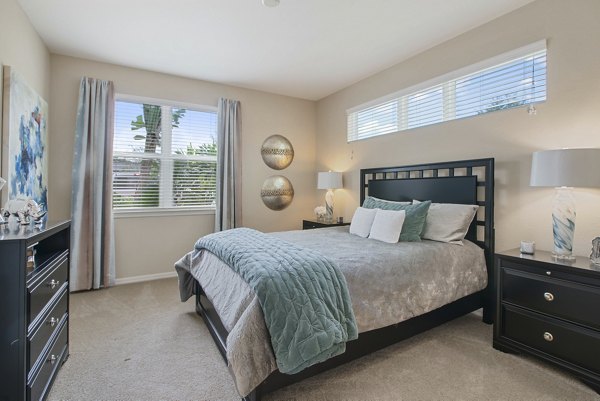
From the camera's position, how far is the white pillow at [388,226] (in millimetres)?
2658

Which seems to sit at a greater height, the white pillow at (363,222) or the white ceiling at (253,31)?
the white ceiling at (253,31)

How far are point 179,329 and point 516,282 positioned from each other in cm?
264

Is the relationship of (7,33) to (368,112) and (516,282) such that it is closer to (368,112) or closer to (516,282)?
(368,112)

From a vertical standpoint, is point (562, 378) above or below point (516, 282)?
below

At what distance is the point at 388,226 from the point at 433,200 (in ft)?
2.46

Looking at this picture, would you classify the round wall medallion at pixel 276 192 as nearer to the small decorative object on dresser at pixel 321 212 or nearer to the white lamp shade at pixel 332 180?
the small decorative object on dresser at pixel 321 212

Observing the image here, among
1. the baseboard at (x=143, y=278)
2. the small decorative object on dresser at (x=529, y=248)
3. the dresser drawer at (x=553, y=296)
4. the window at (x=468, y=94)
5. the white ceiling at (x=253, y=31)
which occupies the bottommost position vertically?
the baseboard at (x=143, y=278)

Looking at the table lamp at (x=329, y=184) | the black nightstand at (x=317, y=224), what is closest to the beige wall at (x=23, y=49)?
the black nightstand at (x=317, y=224)

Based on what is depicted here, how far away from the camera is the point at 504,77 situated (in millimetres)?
2656

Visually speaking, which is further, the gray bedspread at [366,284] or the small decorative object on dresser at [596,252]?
the small decorative object on dresser at [596,252]

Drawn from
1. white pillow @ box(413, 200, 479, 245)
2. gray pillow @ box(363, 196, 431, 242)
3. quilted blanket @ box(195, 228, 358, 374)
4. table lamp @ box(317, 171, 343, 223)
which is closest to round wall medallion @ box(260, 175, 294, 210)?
table lamp @ box(317, 171, 343, 223)

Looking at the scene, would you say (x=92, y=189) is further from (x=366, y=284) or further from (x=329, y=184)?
(x=366, y=284)

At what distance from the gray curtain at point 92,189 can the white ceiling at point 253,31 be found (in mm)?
547

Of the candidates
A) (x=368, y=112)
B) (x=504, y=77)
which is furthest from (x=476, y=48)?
(x=368, y=112)
